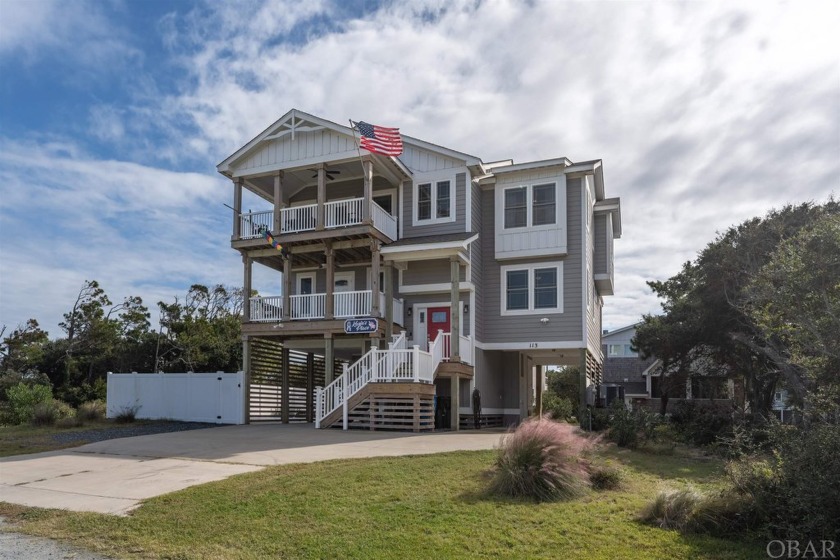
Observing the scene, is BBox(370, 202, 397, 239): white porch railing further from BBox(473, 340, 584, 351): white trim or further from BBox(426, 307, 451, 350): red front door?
BBox(473, 340, 584, 351): white trim

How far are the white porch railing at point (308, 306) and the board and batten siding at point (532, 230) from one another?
592 centimetres

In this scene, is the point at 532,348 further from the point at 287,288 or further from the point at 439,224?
the point at 287,288

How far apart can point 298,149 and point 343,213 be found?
8.89 feet

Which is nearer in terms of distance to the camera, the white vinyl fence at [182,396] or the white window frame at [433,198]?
the white window frame at [433,198]

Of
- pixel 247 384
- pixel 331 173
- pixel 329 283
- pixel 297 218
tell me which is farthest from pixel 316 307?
pixel 331 173

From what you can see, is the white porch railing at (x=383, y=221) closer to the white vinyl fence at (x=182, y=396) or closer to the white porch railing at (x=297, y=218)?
the white porch railing at (x=297, y=218)

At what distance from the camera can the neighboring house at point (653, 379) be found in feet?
81.6

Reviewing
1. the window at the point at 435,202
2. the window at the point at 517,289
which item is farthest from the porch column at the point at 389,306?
the window at the point at 517,289

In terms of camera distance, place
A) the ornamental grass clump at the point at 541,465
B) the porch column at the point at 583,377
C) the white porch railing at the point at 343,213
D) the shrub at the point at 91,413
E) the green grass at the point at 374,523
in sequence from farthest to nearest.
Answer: the shrub at the point at 91,413, the porch column at the point at 583,377, the white porch railing at the point at 343,213, the ornamental grass clump at the point at 541,465, the green grass at the point at 374,523

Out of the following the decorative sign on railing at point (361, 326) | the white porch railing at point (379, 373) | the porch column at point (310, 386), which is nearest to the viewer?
the white porch railing at point (379, 373)

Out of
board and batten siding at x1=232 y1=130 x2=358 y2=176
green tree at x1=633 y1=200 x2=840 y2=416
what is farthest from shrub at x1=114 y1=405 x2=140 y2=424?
green tree at x1=633 y1=200 x2=840 y2=416

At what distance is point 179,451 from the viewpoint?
13227 mm

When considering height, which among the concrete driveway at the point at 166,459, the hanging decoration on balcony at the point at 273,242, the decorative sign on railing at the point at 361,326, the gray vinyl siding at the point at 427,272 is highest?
the hanging decoration on balcony at the point at 273,242

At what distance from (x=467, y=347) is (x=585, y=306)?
3.96 meters
